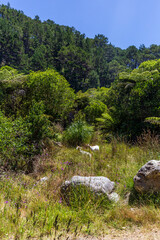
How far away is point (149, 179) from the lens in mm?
2672

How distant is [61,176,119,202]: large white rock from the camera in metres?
2.66

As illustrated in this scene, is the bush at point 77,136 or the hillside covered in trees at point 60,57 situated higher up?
the hillside covered in trees at point 60,57

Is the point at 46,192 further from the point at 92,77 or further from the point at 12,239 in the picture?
the point at 92,77

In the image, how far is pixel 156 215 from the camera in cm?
226

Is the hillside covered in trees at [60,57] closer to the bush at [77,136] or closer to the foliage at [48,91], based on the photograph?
the foliage at [48,91]

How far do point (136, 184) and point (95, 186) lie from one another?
2.29 feet

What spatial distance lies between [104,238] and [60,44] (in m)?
34.8

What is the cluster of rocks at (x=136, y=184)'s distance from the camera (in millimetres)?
2641

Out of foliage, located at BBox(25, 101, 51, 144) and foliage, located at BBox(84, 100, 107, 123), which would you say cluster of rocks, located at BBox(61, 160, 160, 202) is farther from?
foliage, located at BBox(84, 100, 107, 123)

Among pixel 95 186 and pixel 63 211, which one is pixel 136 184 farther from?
pixel 63 211

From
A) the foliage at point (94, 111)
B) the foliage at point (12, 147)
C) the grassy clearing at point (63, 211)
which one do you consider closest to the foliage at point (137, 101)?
the grassy clearing at point (63, 211)

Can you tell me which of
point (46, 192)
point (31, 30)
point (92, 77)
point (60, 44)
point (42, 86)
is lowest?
point (46, 192)

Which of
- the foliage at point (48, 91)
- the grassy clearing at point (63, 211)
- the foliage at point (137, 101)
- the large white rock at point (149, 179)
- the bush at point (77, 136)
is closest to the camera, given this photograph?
the grassy clearing at point (63, 211)

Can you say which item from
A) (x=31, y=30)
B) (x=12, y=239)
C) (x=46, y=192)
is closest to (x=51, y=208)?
(x=46, y=192)
